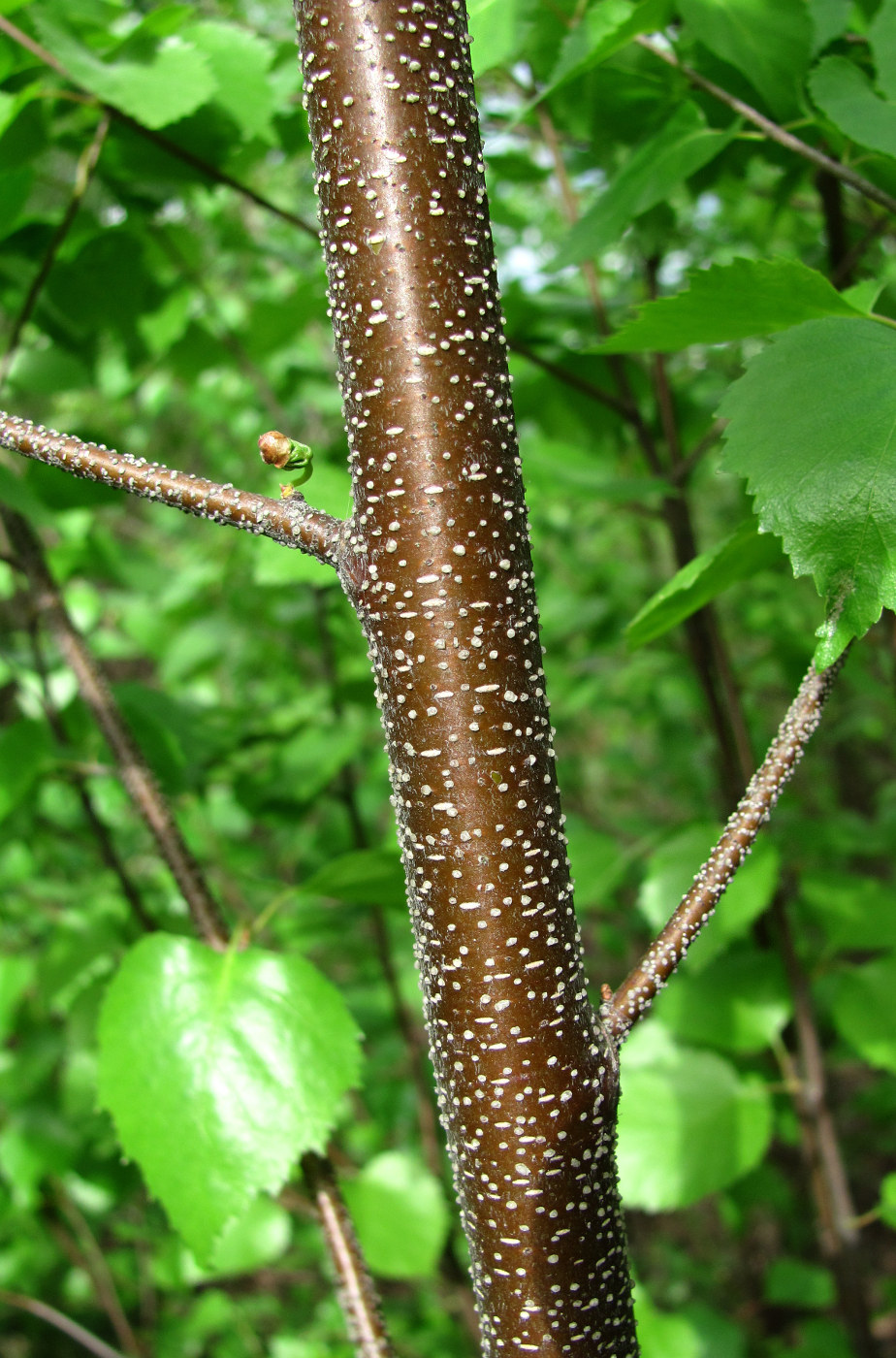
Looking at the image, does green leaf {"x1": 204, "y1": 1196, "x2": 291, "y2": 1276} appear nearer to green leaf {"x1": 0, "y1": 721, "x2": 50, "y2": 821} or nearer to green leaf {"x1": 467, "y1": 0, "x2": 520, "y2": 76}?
green leaf {"x1": 0, "y1": 721, "x2": 50, "y2": 821}

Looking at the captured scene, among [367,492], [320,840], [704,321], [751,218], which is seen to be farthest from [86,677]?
[751,218]

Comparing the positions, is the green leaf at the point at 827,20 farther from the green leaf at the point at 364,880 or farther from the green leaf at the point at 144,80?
the green leaf at the point at 364,880

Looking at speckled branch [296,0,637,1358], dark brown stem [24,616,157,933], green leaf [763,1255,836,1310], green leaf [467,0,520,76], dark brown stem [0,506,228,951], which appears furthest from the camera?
green leaf [763,1255,836,1310]

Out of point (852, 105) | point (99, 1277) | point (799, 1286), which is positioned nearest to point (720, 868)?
point (852, 105)

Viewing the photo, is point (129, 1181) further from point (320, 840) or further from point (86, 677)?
point (86, 677)

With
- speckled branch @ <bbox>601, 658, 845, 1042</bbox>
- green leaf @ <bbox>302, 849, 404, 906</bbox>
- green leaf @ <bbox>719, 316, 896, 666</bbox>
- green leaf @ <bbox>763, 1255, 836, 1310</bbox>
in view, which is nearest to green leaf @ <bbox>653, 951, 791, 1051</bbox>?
green leaf @ <bbox>302, 849, 404, 906</bbox>

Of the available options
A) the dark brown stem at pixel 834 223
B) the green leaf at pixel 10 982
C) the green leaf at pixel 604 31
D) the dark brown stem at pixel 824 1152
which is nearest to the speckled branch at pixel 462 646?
the green leaf at pixel 604 31

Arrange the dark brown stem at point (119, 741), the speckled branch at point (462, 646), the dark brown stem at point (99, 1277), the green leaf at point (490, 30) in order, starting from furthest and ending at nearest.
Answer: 1. the dark brown stem at point (99, 1277)
2. the dark brown stem at point (119, 741)
3. the green leaf at point (490, 30)
4. the speckled branch at point (462, 646)
